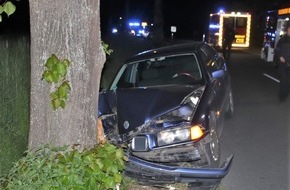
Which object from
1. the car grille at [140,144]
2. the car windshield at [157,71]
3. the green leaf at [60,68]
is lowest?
the car grille at [140,144]

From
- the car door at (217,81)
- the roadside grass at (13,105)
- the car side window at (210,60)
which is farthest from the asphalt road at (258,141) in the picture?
the roadside grass at (13,105)

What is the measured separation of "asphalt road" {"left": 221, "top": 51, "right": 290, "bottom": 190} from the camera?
5734 millimetres

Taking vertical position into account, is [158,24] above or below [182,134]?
above

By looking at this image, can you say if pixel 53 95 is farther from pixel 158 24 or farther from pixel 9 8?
pixel 158 24

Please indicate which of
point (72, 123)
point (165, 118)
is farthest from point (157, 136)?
point (72, 123)

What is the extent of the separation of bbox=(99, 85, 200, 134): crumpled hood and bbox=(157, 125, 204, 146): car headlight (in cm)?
27

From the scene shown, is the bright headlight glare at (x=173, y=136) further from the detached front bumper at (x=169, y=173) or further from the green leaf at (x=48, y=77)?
the green leaf at (x=48, y=77)

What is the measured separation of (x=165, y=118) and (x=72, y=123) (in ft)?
6.15

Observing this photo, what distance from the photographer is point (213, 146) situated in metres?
5.63

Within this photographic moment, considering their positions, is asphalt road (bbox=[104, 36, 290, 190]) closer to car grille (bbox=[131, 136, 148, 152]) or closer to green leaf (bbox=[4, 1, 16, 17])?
car grille (bbox=[131, 136, 148, 152])

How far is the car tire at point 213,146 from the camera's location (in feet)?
17.7

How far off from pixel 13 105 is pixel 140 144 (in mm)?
2248

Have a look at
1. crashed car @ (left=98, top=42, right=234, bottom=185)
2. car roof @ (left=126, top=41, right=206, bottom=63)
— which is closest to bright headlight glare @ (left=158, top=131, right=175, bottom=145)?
crashed car @ (left=98, top=42, right=234, bottom=185)

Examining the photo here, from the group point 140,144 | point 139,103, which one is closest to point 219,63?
point 139,103
